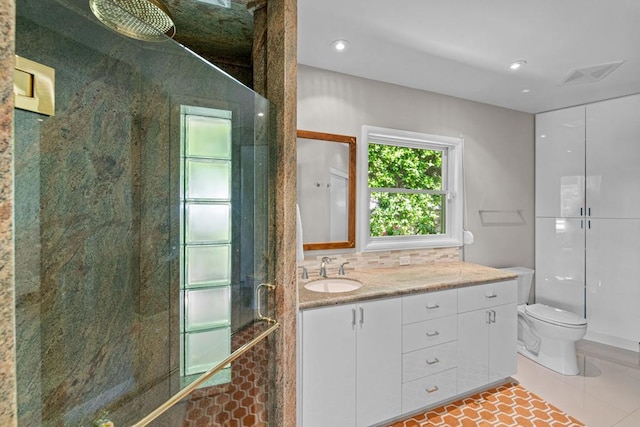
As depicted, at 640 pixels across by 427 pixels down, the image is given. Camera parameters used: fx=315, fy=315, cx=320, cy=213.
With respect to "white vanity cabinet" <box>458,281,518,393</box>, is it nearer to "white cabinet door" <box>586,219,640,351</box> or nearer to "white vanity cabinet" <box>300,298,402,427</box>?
"white vanity cabinet" <box>300,298,402,427</box>

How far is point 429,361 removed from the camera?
2043 millimetres

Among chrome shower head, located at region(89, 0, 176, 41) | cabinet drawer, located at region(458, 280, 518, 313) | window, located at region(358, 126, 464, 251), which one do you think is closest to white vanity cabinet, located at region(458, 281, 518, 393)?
cabinet drawer, located at region(458, 280, 518, 313)

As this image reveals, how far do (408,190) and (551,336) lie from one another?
→ 1.68m

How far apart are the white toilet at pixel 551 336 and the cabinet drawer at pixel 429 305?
3.71 ft

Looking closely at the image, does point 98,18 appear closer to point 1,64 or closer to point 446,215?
point 1,64

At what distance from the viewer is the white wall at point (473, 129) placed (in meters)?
2.40

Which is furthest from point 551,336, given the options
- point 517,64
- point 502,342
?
point 517,64

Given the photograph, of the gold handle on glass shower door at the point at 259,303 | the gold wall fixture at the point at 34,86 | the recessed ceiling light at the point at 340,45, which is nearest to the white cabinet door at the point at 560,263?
the recessed ceiling light at the point at 340,45

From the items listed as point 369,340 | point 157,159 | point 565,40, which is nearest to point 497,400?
point 369,340

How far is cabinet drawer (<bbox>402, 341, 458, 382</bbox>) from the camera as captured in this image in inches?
77.7

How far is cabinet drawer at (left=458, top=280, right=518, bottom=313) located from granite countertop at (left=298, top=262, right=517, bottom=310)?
47mm

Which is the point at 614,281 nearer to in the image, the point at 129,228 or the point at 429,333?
the point at 429,333

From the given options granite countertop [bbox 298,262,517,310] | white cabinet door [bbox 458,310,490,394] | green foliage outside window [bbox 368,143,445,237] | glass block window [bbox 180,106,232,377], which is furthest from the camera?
green foliage outside window [bbox 368,143,445,237]

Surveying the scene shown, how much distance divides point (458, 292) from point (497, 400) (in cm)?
84
